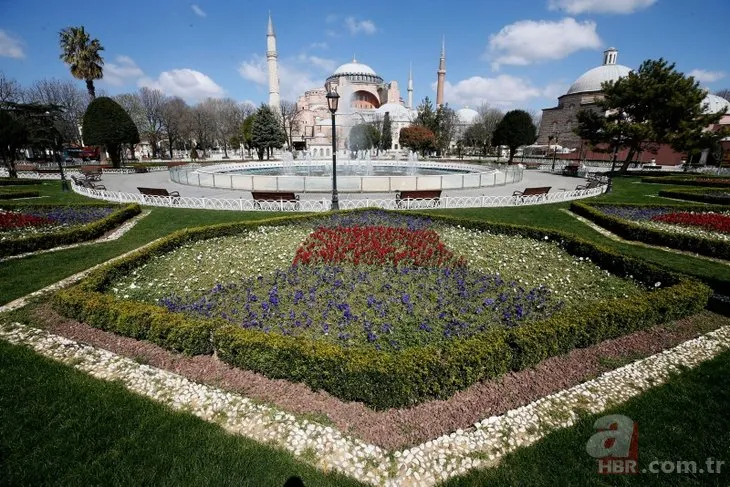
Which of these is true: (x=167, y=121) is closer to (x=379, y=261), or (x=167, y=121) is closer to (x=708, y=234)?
(x=379, y=261)

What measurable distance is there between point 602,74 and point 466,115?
29730 millimetres

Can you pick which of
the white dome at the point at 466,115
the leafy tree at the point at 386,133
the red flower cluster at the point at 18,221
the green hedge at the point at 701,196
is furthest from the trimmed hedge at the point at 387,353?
the white dome at the point at 466,115

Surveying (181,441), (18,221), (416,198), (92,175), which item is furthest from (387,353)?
(92,175)

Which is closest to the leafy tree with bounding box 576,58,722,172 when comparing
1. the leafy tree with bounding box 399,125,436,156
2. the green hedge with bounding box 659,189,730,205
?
the green hedge with bounding box 659,189,730,205

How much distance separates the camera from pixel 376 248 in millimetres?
8289

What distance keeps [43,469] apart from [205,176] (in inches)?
792

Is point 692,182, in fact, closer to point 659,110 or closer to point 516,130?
point 659,110

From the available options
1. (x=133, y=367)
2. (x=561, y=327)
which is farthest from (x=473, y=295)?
(x=133, y=367)

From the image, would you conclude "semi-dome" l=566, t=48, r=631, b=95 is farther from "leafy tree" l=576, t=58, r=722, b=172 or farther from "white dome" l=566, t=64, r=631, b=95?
"leafy tree" l=576, t=58, r=722, b=172

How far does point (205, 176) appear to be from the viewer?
21.1 m

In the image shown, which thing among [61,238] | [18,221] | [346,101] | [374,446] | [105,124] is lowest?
[374,446]

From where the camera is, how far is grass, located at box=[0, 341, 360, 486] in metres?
3.11

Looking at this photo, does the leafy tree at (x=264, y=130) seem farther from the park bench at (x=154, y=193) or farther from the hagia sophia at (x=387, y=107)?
the park bench at (x=154, y=193)

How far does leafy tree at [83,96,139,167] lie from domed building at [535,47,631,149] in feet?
193
